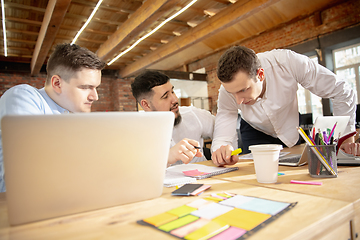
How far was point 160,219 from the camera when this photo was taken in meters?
0.55

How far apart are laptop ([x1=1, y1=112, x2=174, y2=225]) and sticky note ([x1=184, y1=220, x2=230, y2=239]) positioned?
0.77 feet

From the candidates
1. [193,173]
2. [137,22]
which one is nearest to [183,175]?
[193,173]

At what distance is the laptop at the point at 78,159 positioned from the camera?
20.2 inches

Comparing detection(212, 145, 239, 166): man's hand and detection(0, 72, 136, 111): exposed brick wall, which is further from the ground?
detection(0, 72, 136, 111): exposed brick wall

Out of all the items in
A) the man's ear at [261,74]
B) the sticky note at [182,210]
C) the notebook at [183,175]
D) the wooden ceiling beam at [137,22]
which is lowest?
the notebook at [183,175]

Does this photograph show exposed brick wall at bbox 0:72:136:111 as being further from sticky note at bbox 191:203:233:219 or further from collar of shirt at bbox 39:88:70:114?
sticky note at bbox 191:203:233:219

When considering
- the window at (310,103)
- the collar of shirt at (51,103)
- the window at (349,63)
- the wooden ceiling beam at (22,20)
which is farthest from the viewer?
the window at (310,103)

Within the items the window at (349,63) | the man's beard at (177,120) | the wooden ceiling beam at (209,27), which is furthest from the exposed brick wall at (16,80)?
the window at (349,63)

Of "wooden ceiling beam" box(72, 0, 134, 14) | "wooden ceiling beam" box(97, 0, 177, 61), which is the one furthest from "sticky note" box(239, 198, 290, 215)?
"wooden ceiling beam" box(72, 0, 134, 14)

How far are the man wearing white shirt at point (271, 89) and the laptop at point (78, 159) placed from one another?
0.91 metres

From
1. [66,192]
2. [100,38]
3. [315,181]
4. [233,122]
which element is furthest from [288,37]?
[66,192]

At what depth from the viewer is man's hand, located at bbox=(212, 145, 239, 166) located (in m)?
1.16

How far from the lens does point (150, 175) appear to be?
67 centimetres

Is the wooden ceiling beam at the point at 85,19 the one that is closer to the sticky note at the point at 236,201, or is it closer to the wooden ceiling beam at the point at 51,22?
the wooden ceiling beam at the point at 51,22
